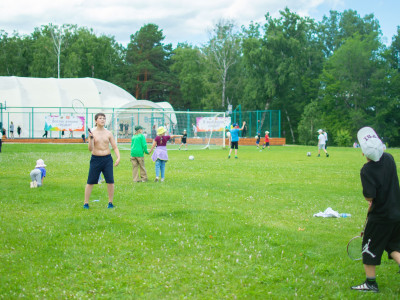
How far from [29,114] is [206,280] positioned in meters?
49.5

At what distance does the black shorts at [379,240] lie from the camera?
15.5 feet

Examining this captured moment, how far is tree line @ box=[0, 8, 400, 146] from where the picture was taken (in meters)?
56.7

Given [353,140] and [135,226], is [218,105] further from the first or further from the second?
[135,226]

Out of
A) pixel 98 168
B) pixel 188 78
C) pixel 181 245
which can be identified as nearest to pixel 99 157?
pixel 98 168

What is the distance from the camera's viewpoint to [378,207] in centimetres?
476

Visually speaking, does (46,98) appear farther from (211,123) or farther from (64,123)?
(211,123)

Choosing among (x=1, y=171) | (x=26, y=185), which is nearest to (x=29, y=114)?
(x=1, y=171)

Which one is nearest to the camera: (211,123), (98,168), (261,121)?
(98,168)

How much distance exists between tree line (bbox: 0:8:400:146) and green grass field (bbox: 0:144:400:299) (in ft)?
150

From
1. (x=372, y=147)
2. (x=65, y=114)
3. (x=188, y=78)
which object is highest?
(x=188, y=78)

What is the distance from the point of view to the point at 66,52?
70500 mm

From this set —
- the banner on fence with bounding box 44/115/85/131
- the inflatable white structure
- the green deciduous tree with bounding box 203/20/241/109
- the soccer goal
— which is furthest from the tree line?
the banner on fence with bounding box 44/115/85/131

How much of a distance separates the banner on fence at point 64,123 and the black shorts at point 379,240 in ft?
140

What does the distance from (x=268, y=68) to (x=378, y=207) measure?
184 feet
